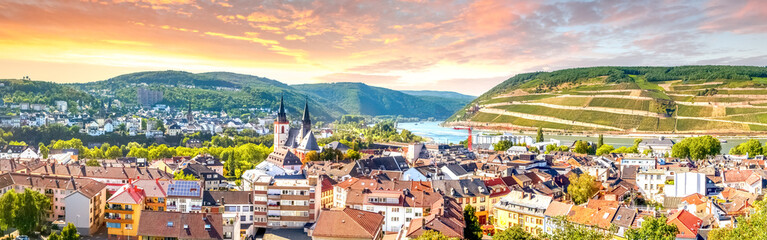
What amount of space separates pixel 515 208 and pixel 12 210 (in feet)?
90.6

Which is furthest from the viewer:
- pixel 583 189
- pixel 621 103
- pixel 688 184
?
pixel 621 103

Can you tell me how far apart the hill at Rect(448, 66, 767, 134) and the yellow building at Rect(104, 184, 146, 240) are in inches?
5396

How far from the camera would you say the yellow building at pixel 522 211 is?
3434 cm

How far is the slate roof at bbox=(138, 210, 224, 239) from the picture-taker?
93.3ft

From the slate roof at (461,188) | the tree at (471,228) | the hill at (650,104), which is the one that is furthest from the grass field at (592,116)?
the tree at (471,228)

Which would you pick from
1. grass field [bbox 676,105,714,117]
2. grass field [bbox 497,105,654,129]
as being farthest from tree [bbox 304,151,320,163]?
grass field [bbox 676,105,714,117]

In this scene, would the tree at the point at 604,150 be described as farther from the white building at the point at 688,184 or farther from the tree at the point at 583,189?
the tree at the point at 583,189

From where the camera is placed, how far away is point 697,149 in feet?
238

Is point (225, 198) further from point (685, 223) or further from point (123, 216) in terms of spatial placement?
point (685, 223)

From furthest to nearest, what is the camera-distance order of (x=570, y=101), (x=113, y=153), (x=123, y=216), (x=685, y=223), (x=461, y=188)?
(x=570, y=101), (x=113, y=153), (x=461, y=188), (x=123, y=216), (x=685, y=223)

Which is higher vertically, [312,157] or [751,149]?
[751,149]

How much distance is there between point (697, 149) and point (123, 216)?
6657cm

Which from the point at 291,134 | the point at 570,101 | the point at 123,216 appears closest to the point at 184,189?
the point at 123,216

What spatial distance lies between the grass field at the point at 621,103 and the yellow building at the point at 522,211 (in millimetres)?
132810
